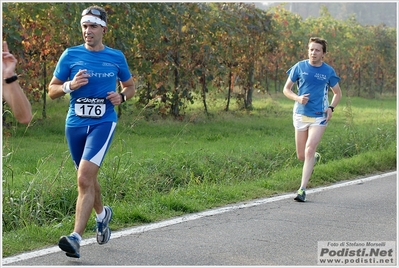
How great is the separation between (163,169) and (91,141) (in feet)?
12.5

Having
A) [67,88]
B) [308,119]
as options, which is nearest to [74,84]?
[67,88]

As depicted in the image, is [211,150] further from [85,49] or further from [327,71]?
[85,49]

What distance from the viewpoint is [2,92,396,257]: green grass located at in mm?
7578

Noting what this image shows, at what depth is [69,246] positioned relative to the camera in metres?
5.98

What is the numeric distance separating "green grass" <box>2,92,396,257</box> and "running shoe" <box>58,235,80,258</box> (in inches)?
20.5

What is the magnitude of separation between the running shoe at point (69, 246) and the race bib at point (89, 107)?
1074 mm

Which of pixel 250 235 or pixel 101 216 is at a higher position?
pixel 101 216

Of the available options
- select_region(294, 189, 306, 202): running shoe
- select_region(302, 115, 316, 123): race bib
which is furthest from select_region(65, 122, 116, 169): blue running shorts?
select_region(302, 115, 316, 123): race bib

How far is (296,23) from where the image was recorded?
39.2 m

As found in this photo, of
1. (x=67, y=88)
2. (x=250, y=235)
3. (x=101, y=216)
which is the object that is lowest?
(x=250, y=235)

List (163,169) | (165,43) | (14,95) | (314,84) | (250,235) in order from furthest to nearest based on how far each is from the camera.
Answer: (165,43) → (163,169) → (314,84) → (250,235) → (14,95)

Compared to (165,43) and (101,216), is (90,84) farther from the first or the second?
(165,43)

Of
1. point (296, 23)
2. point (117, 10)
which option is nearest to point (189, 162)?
point (117, 10)

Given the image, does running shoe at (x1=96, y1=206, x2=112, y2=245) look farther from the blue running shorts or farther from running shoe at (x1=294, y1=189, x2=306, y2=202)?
running shoe at (x1=294, y1=189, x2=306, y2=202)
